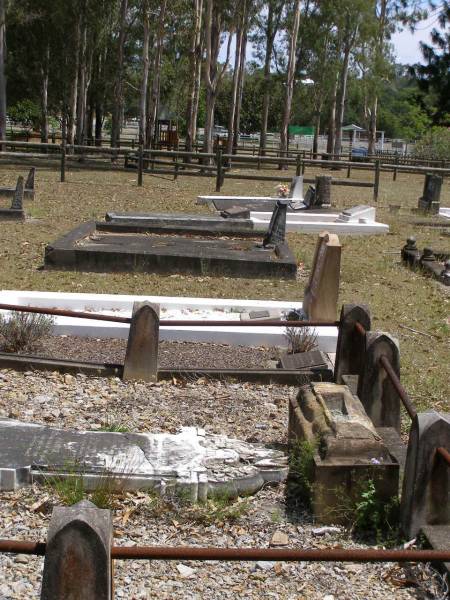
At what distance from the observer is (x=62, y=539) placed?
2834 millimetres

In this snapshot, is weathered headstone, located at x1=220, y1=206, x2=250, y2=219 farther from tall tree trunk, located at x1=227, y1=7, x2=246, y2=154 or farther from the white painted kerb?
tall tree trunk, located at x1=227, y1=7, x2=246, y2=154

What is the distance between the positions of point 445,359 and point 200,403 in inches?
108

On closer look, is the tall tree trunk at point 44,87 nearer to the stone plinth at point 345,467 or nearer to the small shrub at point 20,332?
the small shrub at point 20,332

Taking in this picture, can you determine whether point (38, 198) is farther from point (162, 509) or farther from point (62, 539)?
point (62, 539)

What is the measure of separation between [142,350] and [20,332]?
1297mm

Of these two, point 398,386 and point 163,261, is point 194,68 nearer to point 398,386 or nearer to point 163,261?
point 163,261

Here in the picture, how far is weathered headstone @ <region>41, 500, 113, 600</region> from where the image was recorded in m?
2.83

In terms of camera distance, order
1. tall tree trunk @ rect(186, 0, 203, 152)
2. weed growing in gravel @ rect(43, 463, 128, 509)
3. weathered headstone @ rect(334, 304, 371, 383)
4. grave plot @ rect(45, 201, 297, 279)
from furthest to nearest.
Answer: tall tree trunk @ rect(186, 0, 203, 152)
grave plot @ rect(45, 201, 297, 279)
weathered headstone @ rect(334, 304, 371, 383)
weed growing in gravel @ rect(43, 463, 128, 509)

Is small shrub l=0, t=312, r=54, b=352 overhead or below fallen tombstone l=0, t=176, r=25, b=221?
below

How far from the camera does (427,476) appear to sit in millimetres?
4348

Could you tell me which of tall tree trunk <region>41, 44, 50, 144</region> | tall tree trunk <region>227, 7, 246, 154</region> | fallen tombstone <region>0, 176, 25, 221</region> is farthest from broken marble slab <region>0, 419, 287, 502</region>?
tall tree trunk <region>41, 44, 50, 144</region>

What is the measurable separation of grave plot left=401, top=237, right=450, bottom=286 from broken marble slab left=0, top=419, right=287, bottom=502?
7.55 meters

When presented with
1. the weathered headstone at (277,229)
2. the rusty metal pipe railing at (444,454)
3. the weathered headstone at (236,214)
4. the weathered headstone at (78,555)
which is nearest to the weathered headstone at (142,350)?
the rusty metal pipe railing at (444,454)

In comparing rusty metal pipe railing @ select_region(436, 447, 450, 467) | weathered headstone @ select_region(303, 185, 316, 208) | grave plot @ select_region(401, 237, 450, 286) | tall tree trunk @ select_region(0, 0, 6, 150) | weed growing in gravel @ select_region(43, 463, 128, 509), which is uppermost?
tall tree trunk @ select_region(0, 0, 6, 150)
